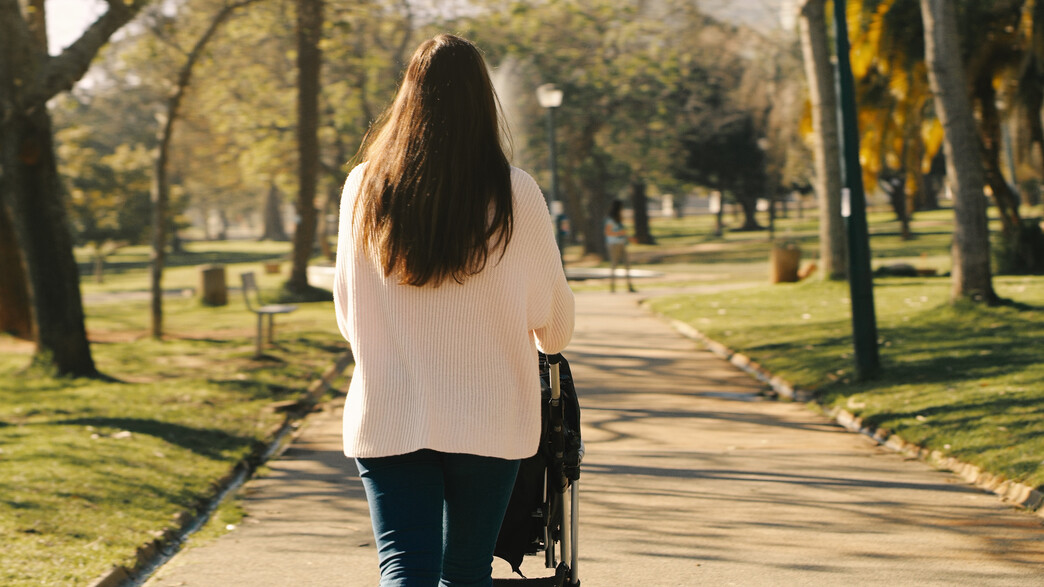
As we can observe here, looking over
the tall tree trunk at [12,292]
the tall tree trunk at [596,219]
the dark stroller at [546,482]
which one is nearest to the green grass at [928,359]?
the dark stroller at [546,482]

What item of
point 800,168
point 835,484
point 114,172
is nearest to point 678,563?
point 835,484

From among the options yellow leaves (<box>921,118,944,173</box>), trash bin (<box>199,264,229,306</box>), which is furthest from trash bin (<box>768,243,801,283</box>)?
trash bin (<box>199,264,229,306</box>)

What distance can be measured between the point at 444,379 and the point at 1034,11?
16.6m

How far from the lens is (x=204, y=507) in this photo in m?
6.71

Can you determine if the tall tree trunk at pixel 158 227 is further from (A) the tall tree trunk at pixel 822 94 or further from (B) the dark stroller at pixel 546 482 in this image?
(B) the dark stroller at pixel 546 482

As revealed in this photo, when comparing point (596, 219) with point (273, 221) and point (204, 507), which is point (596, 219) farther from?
point (273, 221)

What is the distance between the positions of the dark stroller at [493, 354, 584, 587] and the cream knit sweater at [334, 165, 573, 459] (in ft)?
1.44

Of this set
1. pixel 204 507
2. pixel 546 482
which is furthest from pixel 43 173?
pixel 546 482

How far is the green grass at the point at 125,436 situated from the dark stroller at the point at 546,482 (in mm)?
2610

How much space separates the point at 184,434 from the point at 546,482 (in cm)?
620

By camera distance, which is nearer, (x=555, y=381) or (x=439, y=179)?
(x=439, y=179)

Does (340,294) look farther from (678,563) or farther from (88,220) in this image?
(88,220)

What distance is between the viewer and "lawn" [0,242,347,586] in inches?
223

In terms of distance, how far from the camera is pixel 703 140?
46.7m
